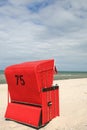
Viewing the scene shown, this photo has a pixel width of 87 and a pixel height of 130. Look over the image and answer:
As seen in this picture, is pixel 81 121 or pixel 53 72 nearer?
pixel 81 121

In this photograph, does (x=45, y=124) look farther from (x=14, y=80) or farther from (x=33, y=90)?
(x=14, y=80)

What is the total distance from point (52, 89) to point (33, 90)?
704 millimetres

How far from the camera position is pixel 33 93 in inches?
267

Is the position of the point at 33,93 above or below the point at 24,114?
above

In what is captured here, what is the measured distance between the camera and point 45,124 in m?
6.89

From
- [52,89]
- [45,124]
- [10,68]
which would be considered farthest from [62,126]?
[10,68]

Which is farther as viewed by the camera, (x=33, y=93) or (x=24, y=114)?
(x=24, y=114)

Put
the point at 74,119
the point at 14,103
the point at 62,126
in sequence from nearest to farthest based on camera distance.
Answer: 1. the point at 62,126
2. the point at 74,119
3. the point at 14,103

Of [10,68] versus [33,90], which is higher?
[10,68]

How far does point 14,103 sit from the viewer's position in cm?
763

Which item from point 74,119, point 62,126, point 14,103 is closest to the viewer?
point 62,126

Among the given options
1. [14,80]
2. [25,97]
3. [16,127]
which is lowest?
[16,127]

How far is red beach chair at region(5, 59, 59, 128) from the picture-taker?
6.68 m

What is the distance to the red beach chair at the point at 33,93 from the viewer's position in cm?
668
